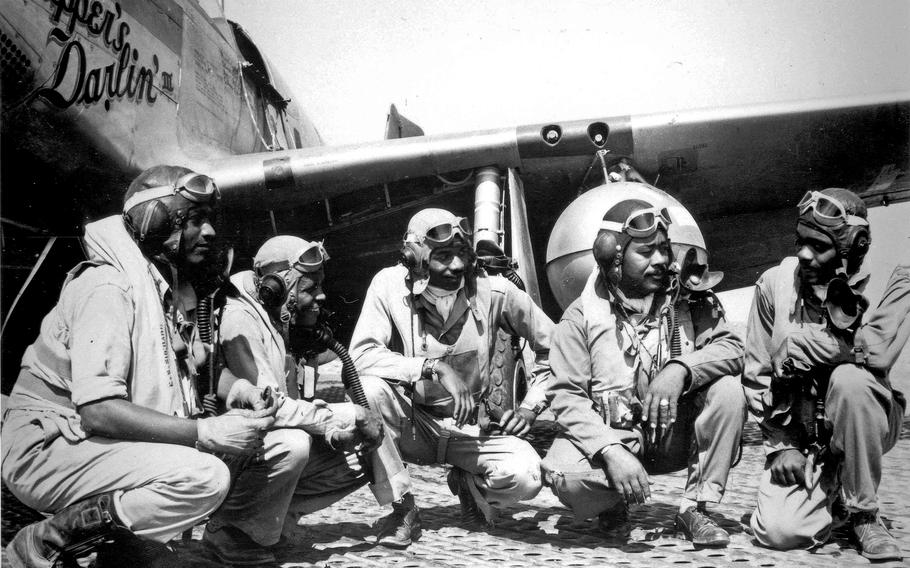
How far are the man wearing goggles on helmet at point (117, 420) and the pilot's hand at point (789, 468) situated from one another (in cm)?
186

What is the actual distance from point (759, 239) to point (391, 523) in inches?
211

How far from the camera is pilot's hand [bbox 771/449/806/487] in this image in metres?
2.61

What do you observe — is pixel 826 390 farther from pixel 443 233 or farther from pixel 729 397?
pixel 443 233

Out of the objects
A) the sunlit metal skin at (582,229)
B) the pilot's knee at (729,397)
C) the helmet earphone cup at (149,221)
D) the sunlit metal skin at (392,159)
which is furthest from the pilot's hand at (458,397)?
the sunlit metal skin at (392,159)

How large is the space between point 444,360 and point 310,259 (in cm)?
79

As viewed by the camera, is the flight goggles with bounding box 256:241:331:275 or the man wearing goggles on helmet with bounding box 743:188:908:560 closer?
the man wearing goggles on helmet with bounding box 743:188:908:560

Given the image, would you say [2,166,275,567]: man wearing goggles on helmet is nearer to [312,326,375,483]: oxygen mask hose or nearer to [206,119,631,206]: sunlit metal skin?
[312,326,375,483]: oxygen mask hose

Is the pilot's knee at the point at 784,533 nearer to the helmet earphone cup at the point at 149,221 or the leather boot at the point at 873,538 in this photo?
the leather boot at the point at 873,538

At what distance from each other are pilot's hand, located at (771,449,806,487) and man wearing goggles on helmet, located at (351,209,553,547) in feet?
3.00

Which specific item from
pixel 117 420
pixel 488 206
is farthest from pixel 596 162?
pixel 117 420

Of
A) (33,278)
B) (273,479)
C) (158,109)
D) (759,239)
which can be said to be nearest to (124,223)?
(273,479)

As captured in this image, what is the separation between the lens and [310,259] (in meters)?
3.20

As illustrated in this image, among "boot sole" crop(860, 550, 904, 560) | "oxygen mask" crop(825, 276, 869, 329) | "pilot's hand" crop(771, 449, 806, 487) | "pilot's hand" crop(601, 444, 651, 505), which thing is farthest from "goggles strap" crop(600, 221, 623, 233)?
"boot sole" crop(860, 550, 904, 560)

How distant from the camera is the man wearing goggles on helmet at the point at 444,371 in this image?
2.92 meters
